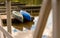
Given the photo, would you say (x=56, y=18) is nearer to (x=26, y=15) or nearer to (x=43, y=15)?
(x=43, y=15)

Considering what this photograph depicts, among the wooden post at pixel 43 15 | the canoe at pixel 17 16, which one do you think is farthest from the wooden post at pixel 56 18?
the canoe at pixel 17 16

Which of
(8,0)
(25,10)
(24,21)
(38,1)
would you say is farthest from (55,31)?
(25,10)

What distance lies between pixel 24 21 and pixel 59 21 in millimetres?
3253

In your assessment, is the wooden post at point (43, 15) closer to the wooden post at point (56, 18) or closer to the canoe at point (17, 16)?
the wooden post at point (56, 18)

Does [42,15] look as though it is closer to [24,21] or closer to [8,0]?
[8,0]

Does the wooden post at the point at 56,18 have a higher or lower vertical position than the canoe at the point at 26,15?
higher

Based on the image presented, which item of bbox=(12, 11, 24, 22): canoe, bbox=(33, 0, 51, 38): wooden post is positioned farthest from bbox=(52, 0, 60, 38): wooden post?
bbox=(12, 11, 24, 22): canoe

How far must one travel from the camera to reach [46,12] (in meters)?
0.37

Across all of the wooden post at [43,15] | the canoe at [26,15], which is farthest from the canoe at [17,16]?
the wooden post at [43,15]

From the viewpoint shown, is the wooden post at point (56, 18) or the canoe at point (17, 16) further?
the canoe at point (17, 16)

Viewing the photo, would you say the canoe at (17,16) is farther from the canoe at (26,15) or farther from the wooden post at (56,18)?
the wooden post at (56,18)

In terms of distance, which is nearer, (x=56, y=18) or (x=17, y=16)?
(x=56, y=18)

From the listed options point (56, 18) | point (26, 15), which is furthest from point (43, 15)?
point (26, 15)

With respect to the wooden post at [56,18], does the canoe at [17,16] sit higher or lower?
lower
